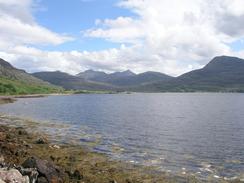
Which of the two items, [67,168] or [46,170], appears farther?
[67,168]

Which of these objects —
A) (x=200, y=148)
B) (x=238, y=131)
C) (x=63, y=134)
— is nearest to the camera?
(x=200, y=148)

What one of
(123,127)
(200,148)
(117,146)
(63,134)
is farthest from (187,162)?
(123,127)

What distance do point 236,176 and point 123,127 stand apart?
48669 mm

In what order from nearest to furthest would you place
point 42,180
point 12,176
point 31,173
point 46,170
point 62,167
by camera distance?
point 12,176 < point 31,173 < point 42,180 < point 46,170 < point 62,167

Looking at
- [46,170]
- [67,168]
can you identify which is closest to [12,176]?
[46,170]

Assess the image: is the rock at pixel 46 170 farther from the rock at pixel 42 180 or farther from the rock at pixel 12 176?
the rock at pixel 12 176

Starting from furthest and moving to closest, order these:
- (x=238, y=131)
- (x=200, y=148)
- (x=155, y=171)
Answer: (x=238, y=131) → (x=200, y=148) → (x=155, y=171)

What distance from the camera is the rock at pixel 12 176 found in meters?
27.3

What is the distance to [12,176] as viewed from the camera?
1090 inches

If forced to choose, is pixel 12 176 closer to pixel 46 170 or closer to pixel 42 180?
pixel 42 180

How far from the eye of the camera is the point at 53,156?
48156 millimetres

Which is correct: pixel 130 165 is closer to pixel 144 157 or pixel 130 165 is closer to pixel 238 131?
pixel 144 157

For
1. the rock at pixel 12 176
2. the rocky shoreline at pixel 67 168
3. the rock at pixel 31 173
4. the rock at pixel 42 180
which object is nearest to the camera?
the rock at pixel 12 176

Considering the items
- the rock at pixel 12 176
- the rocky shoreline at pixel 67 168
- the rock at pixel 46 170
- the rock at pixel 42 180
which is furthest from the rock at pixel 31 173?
the rock at pixel 12 176
